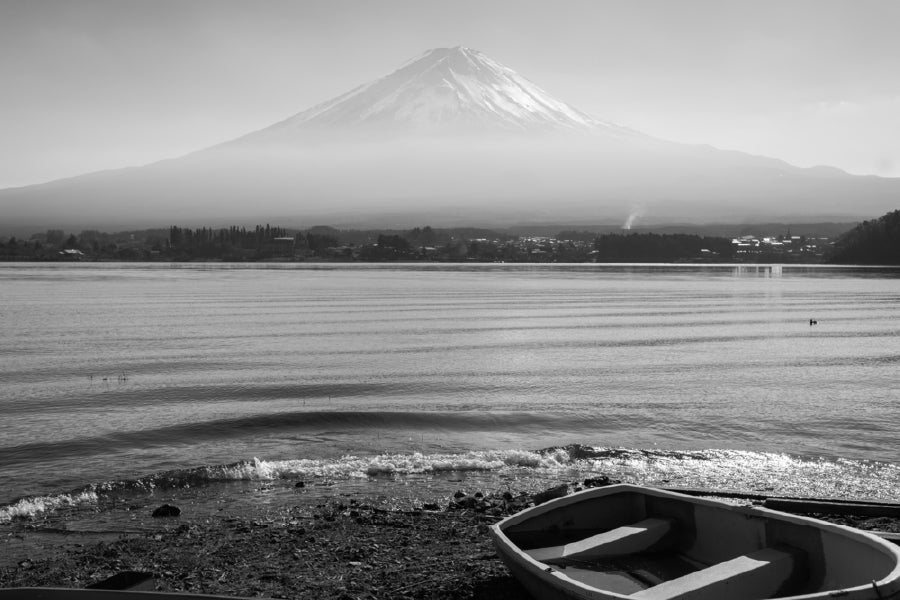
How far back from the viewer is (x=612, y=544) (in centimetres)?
988

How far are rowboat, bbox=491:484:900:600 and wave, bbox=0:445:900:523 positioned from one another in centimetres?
503

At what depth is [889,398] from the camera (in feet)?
84.6

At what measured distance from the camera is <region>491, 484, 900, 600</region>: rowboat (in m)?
7.96

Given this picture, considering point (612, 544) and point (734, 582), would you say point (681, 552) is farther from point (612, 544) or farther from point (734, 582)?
point (734, 582)

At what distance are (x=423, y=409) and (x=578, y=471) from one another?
27.4ft

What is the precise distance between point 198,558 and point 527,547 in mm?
4490

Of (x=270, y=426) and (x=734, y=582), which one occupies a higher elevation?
(x=734, y=582)

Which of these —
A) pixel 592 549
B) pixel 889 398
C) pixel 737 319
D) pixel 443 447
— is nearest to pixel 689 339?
pixel 737 319

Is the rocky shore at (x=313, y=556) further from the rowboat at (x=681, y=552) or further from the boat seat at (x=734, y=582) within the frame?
the boat seat at (x=734, y=582)

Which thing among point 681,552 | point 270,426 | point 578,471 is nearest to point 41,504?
point 270,426

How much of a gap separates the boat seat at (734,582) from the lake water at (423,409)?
6.42m

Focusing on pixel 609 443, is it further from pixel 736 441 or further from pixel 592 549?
pixel 592 549

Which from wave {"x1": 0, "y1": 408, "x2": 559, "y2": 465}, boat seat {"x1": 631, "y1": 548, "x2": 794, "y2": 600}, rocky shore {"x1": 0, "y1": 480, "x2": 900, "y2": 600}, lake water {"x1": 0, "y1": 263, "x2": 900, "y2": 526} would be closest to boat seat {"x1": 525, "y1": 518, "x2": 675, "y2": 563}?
rocky shore {"x1": 0, "y1": 480, "x2": 900, "y2": 600}

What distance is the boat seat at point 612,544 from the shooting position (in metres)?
9.66
